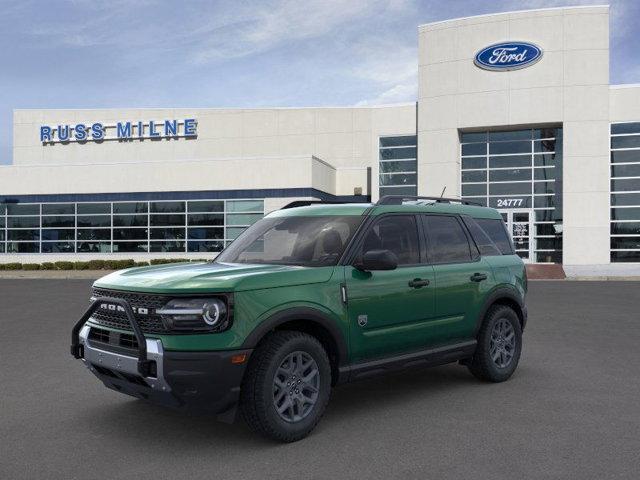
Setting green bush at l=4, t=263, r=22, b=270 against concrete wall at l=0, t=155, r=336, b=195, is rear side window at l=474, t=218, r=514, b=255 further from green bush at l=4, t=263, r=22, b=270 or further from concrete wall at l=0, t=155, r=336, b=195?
green bush at l=4, t=263, r=22, b=270

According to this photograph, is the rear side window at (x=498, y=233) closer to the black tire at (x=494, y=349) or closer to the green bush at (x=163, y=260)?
the black tire at (x=494, y=349)

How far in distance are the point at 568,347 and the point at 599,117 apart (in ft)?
84.5

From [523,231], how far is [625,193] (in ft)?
16.9

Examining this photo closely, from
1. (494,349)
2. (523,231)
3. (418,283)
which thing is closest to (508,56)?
(523,231)

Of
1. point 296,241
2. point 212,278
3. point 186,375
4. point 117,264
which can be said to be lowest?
point 117,264

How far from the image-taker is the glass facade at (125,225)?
35.4 meters

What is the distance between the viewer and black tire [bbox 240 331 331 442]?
4746mm

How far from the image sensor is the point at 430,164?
1359 inches

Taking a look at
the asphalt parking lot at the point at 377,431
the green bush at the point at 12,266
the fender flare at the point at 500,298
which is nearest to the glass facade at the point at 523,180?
the green bush at the point at 12,266

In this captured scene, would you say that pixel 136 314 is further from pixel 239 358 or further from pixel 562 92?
pixel 562 92

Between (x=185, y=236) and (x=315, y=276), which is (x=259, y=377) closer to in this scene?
(x=315, y=276)

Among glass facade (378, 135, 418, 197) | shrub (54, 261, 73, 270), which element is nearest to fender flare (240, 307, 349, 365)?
shrub (54, 261, 73, 270)

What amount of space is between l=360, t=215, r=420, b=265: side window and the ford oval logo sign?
28793 mm

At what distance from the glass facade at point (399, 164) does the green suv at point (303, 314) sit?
29.3 m
